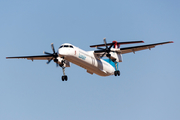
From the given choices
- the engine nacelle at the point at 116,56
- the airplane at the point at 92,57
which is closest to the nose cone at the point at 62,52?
the airplane at the point at 92,57

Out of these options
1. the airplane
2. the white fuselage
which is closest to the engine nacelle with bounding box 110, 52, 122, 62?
the airplane

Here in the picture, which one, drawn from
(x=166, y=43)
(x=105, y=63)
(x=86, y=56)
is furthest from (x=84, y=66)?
(x=166, y=43)

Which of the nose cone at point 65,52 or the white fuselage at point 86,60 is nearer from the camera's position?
the nose cone at point 65,52

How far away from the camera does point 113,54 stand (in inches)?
1377

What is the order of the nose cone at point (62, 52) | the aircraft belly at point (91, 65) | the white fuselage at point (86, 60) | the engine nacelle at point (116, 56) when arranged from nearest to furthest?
the nose cone at point (62, 52) → the white fuselage at point (86, 60) → the aircraft belly at point (91, 65) → the engine nacelle at point (116, 56)

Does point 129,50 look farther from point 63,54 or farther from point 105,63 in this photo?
point 63,54

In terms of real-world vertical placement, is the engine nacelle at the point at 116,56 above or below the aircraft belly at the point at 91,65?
above

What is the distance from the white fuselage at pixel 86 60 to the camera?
29955 millimetres

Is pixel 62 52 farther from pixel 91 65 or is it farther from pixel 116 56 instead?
pixel 116 56

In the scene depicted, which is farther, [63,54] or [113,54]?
[113,54]

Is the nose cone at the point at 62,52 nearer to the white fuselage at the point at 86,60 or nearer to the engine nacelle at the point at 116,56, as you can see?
the white fuselage at the point at 86,60

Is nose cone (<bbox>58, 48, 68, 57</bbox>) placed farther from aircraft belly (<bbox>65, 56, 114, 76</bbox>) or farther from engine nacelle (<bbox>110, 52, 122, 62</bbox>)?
engine nacelle (<bbox>110, 52, 122, 62</bbox>)

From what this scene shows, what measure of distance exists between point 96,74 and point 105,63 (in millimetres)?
1934

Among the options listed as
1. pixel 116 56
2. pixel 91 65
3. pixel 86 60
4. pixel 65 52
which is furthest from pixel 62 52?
pixel 116 56
